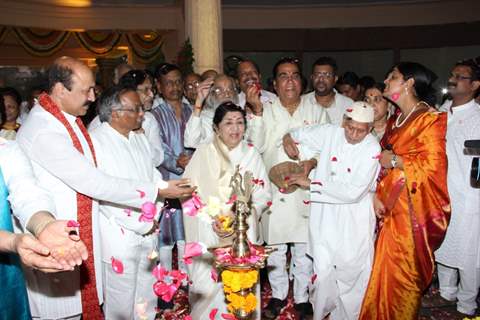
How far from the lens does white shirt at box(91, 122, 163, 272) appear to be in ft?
11.0

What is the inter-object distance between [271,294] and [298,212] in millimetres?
857

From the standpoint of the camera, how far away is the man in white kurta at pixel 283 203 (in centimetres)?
427

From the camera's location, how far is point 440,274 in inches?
181

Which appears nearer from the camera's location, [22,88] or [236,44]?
[236,44]

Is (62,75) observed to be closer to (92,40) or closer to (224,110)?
(224,110)

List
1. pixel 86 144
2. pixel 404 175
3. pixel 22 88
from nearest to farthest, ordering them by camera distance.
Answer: pixel 86 144 → pixel 404 175 → pixel 22 88

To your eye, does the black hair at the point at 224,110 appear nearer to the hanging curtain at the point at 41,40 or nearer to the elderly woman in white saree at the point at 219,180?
the elderly woman in white saree at the point at 219,180

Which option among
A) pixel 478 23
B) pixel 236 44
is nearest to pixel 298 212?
pixel 236 44

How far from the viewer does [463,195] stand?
14.1 feet

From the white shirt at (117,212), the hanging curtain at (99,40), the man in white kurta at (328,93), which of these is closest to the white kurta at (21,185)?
the white shirt at (117,212)

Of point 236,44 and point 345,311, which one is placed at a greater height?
point 236,44

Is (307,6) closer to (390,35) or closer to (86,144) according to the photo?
(390,35)

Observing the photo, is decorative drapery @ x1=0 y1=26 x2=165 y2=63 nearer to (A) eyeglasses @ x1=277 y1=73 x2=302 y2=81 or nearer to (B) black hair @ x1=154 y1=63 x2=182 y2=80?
(B) black hair @ x1=154 y1=63 x2=182 y2=80

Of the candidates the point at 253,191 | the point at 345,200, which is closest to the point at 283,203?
the point at 253,191
